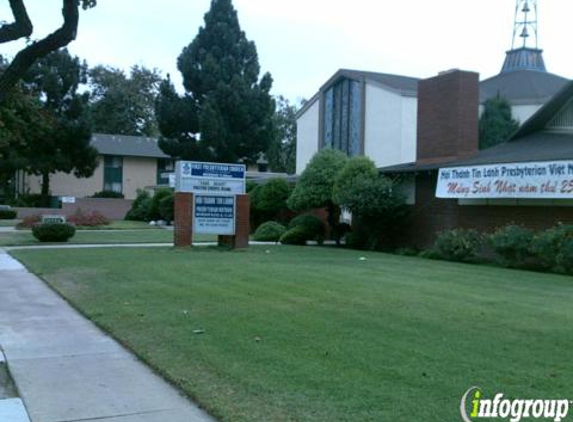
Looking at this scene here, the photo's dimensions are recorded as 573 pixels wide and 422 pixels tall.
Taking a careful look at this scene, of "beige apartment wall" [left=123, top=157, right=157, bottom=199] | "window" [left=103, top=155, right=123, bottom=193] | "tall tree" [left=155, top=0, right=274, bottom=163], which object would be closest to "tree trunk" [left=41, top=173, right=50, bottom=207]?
"window" [left=103, top=155, right=123, bottom=193]

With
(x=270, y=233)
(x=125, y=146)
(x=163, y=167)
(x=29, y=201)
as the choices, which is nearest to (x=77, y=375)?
(x=270, y=233)

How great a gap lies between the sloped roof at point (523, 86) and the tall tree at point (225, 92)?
1675 centimetres

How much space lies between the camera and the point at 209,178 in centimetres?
2330

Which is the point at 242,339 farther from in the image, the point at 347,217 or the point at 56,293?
the point at 347,217

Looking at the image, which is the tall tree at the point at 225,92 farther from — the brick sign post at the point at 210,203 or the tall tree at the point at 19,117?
the tall tree at the point at 19,117

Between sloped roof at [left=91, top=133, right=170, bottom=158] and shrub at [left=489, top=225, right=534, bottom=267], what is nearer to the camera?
shrub at [left=489, top=225, right=534, bottom=267]

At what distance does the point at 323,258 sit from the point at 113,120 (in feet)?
208

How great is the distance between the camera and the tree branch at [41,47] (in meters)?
7.67

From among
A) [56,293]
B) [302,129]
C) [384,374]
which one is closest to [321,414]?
[384,374]

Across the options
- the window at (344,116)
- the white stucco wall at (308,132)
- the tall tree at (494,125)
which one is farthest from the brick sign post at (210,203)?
the white stucco wall at (308,132)

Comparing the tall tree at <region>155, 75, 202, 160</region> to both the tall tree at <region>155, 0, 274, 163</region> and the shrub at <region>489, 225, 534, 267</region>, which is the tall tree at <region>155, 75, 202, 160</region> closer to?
the tall tree at <region>155, 0, 274, 163</region>

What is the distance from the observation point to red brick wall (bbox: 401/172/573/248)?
19587 mm

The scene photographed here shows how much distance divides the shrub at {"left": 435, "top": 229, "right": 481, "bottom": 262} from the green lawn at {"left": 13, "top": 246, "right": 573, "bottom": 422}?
15.6 ft

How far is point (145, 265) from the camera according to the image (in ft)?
54.9
